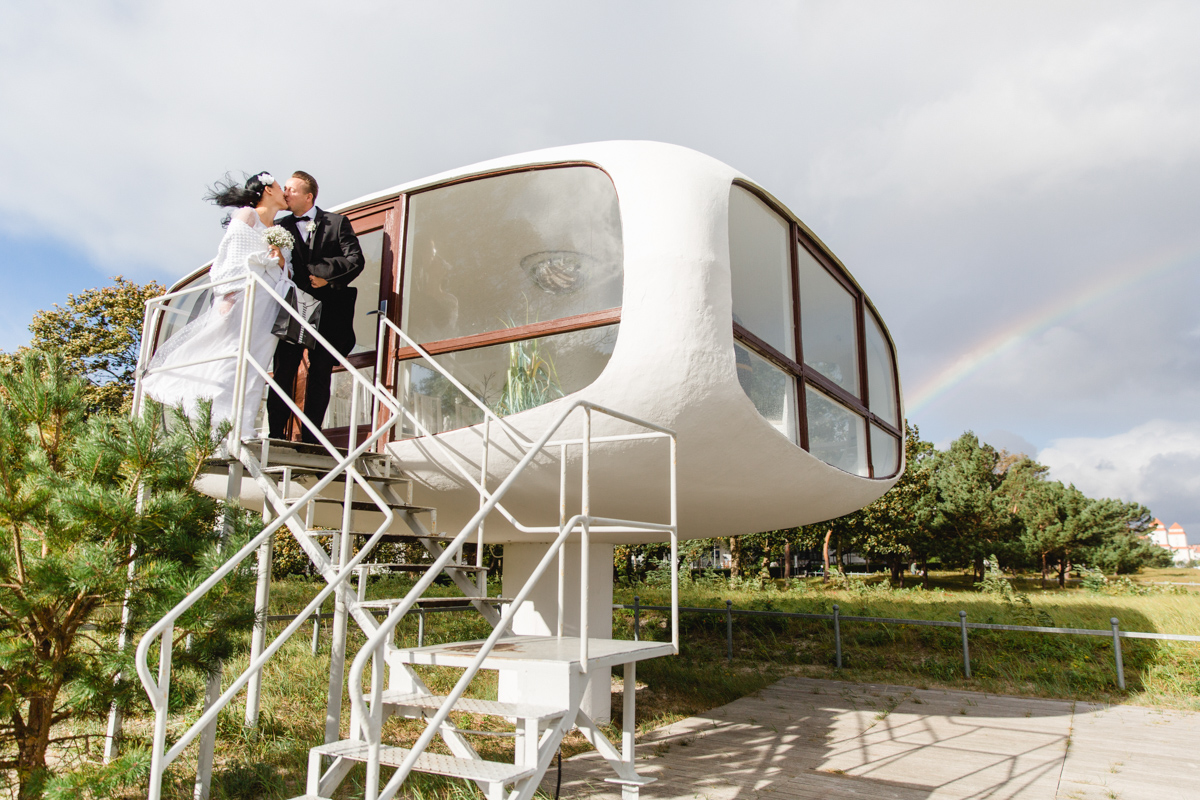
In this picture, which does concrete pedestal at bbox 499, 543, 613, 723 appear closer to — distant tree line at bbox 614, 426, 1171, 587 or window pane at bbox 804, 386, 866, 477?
window pane at bbox 804, 386, 866, 477

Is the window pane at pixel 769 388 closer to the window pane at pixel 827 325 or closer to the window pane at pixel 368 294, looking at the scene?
the window pane at pixel 827 325

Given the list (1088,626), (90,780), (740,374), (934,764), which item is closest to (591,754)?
(934,764)

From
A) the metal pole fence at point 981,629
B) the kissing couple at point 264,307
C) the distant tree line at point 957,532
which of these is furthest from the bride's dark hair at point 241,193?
the distant tree line at point 957,532

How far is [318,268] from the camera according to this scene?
5.59 m

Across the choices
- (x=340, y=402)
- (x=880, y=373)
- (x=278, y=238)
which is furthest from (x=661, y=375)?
(x=880, y=373)

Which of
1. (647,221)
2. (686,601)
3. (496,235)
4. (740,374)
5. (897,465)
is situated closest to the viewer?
(647,221)

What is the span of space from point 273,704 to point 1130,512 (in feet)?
128

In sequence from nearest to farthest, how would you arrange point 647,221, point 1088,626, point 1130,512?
1. point 647,221
2. point 1088,626
3. point 1130,512

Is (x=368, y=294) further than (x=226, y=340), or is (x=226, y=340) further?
(x=368, y=294)

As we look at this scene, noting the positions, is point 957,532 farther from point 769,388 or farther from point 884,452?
point 769,388

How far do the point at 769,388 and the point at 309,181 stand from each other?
3956 mm

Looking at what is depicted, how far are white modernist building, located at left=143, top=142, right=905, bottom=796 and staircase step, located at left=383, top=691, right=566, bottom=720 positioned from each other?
18.3 inches

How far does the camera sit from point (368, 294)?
6867mm

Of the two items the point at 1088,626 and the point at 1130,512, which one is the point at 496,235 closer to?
the point at 1088,626
